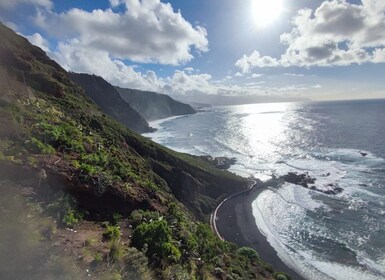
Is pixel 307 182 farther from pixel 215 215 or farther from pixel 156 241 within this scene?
pixel 156 241

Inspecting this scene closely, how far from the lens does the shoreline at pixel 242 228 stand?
1628 inches

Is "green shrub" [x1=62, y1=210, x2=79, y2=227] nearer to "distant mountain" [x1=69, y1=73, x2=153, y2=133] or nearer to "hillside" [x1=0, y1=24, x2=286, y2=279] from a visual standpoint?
"hillside" [x1=0, y1=24, x2=286, y2=279]

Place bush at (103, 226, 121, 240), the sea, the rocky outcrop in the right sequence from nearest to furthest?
bush at (103, 226, 121, 240), the sea, the rocky outcrop

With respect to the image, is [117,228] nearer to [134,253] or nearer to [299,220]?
[134,253]

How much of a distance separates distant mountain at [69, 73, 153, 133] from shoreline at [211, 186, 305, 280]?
124060 millimetres

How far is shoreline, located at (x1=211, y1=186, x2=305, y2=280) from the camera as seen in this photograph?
4134 cm

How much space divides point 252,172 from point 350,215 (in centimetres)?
3591

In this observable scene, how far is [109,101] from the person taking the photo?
18000cm

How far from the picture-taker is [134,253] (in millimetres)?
12812

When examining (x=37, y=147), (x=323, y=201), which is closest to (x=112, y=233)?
(x=37, y=147)

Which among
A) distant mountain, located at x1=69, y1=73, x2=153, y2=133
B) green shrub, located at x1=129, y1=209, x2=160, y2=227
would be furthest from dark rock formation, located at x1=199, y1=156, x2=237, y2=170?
distant mountain, located at x1=69, y1=73, x2=153, y2=133

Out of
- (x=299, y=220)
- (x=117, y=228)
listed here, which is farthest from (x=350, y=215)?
(x=117, y=228)

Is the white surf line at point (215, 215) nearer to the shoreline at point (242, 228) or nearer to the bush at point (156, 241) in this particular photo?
the shoreline at point (242, 228)

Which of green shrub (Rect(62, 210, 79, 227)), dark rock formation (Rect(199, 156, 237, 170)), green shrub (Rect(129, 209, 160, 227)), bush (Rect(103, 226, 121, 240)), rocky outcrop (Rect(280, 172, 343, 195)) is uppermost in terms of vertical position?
green shrub (Rect(62, 210, 79, 227))
